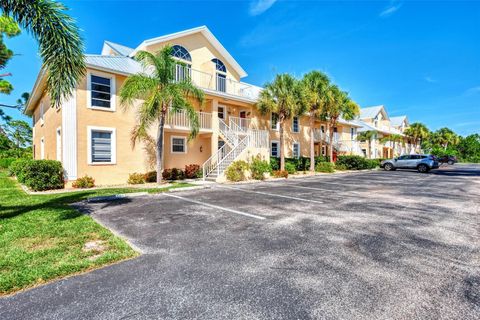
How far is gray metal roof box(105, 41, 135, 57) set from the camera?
19.1 m

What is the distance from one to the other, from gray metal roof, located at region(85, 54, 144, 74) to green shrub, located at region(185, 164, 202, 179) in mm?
7152

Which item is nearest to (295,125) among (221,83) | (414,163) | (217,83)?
(221,83)

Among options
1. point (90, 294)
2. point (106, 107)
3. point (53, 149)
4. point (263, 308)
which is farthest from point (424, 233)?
point (53, 149)

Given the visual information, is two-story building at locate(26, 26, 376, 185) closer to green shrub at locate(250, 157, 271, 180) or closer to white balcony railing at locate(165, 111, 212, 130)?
white balcony railing at locate(165, 111, 212, 130)

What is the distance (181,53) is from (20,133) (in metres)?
36.8

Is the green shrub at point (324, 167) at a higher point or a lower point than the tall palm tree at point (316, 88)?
lower

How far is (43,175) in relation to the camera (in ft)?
38.0

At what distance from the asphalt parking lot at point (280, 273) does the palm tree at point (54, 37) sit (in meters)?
3.99

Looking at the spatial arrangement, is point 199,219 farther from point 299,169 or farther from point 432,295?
point 299,169

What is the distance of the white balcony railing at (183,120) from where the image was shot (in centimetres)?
1584

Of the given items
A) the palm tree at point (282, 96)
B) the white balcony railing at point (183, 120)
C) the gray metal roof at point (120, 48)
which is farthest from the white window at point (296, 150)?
the gray metal roof at point (120, 48)

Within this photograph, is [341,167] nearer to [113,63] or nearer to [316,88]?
[316,88]

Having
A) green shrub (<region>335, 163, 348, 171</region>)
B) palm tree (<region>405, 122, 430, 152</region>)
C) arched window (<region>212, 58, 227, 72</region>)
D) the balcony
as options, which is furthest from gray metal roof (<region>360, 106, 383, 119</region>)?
arched window (<region>212, 58, 227, 72</region>)

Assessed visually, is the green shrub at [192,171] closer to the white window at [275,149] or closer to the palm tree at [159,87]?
the palm tree at [159,87]
